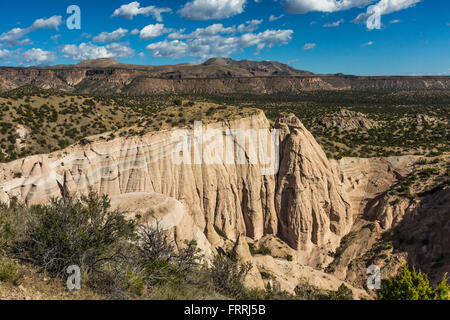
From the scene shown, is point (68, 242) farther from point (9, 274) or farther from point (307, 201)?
point (307, 201)

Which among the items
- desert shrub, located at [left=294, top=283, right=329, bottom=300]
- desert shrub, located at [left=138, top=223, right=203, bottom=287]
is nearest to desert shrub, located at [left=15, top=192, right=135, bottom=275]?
desert shrub, located at [left=138, top=223, right=203, bottom=287]

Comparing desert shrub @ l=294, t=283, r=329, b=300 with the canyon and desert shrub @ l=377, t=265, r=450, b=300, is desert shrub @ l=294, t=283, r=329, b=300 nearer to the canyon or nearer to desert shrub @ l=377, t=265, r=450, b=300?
the canyon

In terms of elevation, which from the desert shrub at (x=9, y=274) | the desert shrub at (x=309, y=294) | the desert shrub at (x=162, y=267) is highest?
the desert shrub at (x=9, y=274)

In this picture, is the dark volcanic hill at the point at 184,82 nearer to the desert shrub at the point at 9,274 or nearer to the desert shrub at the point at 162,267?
the desert shrub at the point at 162,267

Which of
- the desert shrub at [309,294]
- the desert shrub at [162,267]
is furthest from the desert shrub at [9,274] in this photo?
the desert shrub at [309,294]

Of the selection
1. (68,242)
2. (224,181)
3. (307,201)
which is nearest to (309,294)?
(68,242)

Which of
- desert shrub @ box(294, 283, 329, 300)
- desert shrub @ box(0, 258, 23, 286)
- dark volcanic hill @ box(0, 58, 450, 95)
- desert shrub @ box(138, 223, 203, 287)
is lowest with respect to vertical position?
desert shrub @ box(294, 283, 329, 300)

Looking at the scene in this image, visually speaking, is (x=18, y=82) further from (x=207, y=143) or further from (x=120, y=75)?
(x=207, y=143)
